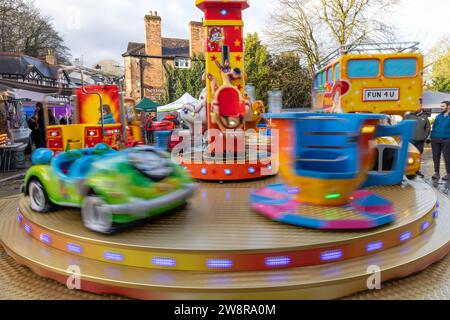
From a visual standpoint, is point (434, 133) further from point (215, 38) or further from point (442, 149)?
point (215, 38)

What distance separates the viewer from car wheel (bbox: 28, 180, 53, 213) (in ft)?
12.3

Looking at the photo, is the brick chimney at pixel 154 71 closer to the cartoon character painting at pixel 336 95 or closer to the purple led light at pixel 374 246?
the cartoon character painting at pixel 336 95

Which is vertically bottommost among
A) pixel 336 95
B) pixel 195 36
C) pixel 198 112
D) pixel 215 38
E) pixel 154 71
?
pixel 198 112

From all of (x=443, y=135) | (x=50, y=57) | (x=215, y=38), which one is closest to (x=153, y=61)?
A: (x=50, y=57)

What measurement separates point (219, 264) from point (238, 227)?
0.59 m

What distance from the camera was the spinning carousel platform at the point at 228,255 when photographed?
2480mm

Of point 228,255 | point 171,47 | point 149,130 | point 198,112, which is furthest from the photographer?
point 171,47

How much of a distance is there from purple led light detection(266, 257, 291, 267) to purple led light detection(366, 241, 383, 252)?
0.71m

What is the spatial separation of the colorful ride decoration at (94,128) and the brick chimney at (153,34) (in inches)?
922

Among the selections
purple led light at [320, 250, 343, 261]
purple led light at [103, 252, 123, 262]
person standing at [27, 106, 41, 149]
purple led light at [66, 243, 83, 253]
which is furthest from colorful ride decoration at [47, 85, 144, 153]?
purple led light at [320, 250, 343, 261]

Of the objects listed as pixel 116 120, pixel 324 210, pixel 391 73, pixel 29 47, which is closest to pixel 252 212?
pixel 324 210

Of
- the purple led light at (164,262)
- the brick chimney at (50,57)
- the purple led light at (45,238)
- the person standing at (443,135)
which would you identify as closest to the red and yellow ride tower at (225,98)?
the purple led light at (45,238)

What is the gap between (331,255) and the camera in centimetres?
272
